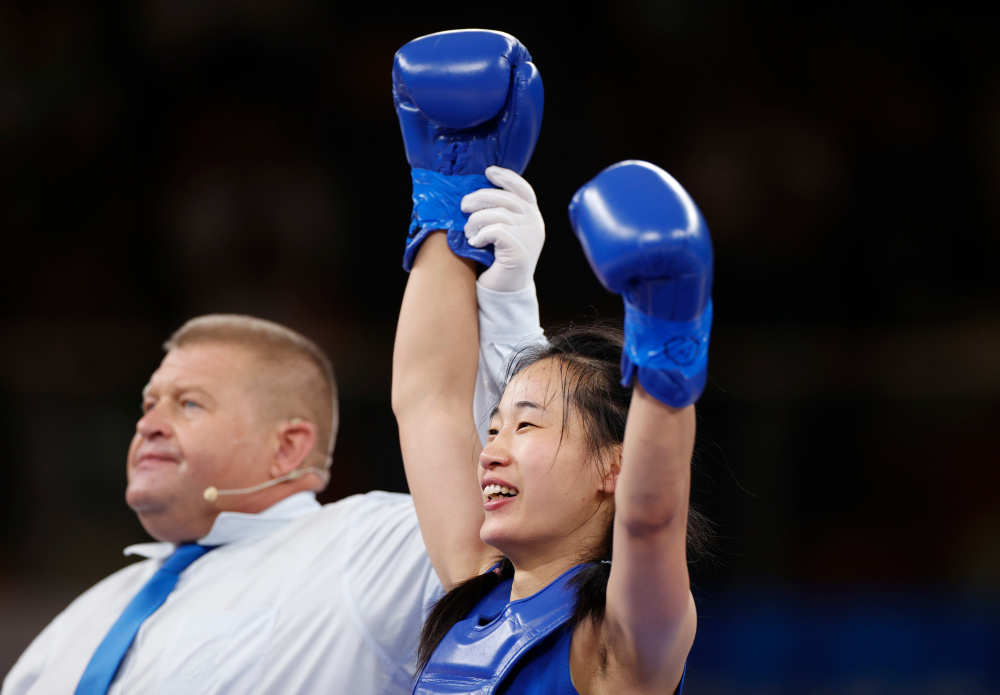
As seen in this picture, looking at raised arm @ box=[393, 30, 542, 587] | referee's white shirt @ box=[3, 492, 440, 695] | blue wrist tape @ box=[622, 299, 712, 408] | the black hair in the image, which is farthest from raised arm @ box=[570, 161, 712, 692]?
referee's white shirt @ box=[3, 492, 440, 695]

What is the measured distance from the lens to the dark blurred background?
4004mm

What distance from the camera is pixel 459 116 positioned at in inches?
58.0

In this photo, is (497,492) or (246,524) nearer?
(497,492)

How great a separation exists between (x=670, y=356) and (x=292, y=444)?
1.47m

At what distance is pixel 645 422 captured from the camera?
1.00 m

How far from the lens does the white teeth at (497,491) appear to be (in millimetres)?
1256

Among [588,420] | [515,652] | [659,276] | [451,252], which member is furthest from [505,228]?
[515,652]

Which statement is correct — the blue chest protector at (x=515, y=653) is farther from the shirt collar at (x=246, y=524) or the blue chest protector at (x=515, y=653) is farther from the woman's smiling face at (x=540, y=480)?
the shirt collar at (x=246, y=524)

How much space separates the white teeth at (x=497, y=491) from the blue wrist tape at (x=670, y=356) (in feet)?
1.06

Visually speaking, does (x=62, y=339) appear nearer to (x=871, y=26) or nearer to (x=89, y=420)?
(x=89, y=420)

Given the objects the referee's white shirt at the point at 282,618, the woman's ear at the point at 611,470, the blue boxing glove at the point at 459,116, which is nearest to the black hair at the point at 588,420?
the woman's ear at the point at 611,470

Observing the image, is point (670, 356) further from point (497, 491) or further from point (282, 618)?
point (282, 618)

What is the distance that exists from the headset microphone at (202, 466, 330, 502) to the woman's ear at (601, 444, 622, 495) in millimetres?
1133

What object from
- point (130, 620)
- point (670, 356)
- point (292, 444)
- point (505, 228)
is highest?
point (505, 228)
